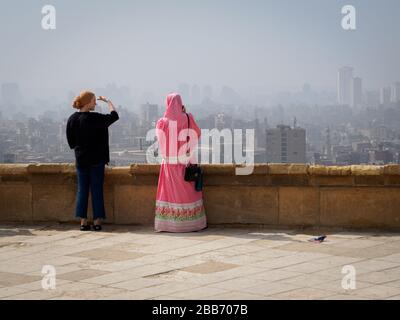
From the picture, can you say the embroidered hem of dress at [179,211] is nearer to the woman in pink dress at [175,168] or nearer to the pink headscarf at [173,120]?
the woman in pink dress at [175,168]

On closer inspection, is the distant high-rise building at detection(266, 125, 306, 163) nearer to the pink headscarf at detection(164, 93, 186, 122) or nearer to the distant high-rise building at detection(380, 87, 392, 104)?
the pink headscarf at detection(164, 93, 186, 122)

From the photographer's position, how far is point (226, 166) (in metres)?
10.1

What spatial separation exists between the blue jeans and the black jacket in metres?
0.09

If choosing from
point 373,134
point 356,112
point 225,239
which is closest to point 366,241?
point 225,239

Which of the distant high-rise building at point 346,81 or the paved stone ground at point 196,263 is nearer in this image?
the paved stone ground at point 196,263

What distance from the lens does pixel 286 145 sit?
3167 centimetres

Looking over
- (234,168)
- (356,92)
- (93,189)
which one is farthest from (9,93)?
(234,168)

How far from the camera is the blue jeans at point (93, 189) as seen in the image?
10.2 metres

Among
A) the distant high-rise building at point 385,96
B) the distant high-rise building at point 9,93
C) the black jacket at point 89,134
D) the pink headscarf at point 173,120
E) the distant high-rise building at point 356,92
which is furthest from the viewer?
the distant high-rise building at point 9,93

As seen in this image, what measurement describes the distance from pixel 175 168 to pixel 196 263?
2.29 metres

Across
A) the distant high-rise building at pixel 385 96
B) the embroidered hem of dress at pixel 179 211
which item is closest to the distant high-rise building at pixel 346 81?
the distant high-rise building at pixel 385 96

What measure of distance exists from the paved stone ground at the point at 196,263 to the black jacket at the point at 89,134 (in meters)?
0.94

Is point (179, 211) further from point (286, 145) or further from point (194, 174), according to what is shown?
point (286, 145)

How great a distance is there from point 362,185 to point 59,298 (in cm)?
452
